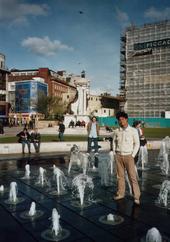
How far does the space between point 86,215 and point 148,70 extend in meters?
76.4

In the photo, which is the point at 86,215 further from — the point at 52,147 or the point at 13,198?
the point at 52,147

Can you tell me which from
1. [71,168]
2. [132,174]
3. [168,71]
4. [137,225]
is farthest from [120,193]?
[168,71]

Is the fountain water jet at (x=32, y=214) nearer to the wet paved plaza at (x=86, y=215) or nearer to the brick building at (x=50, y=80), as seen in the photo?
the wet paved plaza at (x=86, y=215)

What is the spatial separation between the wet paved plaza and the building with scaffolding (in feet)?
231

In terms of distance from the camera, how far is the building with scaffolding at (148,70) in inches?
3043

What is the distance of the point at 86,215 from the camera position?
6.21 meters

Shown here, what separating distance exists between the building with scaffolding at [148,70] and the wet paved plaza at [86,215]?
70499 millimetres

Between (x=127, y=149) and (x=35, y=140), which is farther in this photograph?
(x=35, y=140)

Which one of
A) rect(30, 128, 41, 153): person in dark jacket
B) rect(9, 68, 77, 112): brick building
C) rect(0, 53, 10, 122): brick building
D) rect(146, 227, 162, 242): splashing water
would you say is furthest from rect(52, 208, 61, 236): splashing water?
rect(9, 68, 77, 112): brick building

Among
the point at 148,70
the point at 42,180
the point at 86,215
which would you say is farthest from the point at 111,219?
the point at 148,70

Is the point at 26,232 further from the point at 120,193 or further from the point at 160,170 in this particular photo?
the point at 160,170

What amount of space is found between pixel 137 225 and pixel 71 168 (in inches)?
264

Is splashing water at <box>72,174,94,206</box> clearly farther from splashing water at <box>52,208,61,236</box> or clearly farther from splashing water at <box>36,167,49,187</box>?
splashing water at <box>52,208,61,236</box>

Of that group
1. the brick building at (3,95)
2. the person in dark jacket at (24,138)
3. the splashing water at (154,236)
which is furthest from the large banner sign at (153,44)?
the splashing water at (154,236)
